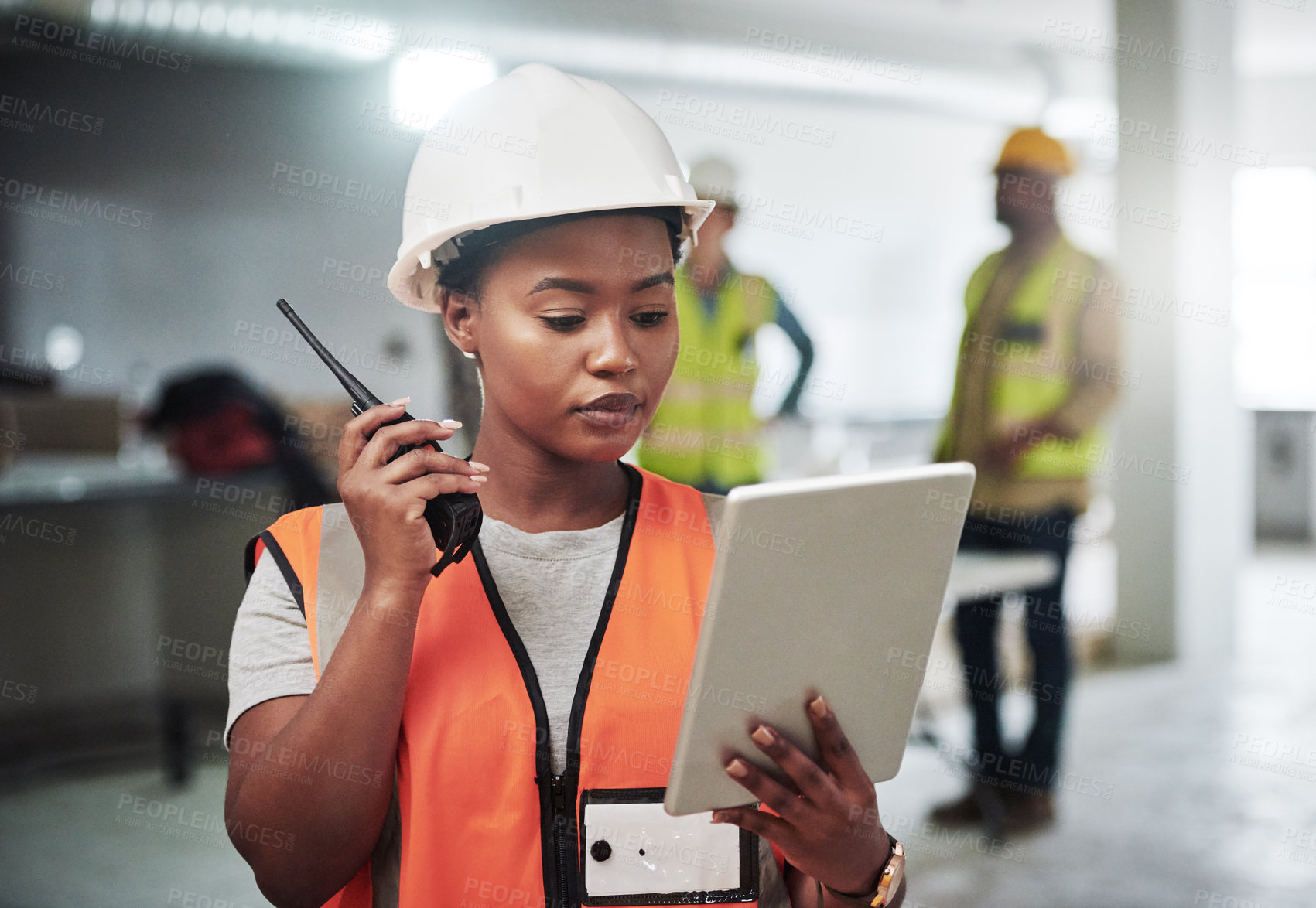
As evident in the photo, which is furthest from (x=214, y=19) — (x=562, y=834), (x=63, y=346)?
(x=562, y=834)

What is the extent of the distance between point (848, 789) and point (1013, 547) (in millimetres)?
2460

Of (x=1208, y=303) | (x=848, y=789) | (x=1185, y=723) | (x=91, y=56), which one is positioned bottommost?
(x=1185, y=723)

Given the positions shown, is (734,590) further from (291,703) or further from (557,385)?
(291,703)

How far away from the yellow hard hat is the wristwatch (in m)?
2.70

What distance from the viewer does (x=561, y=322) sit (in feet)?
2.97

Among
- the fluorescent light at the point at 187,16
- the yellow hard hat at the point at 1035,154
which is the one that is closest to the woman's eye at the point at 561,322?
the yellow hard hat at the point at 1035,154

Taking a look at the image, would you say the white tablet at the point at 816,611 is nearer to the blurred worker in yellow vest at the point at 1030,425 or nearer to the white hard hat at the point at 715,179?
the blurred worker in yellow vest at the point at 1030,425

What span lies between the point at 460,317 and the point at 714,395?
2154mm

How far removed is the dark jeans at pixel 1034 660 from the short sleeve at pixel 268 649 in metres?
2.51

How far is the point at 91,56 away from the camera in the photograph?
3311 mm

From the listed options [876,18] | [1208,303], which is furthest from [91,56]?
[1208,303]

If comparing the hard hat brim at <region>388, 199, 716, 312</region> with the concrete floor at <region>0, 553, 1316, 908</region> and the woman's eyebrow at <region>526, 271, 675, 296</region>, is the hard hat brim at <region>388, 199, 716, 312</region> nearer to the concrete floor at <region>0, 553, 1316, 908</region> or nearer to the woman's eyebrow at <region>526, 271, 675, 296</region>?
the woman's eyebrow at <region>526, 271, 675, 296</region>

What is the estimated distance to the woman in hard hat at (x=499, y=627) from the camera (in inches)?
32.7

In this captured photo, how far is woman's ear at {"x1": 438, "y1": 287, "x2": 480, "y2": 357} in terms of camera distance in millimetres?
976
